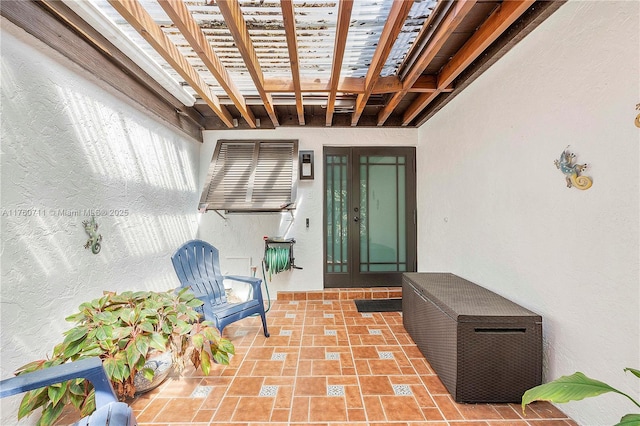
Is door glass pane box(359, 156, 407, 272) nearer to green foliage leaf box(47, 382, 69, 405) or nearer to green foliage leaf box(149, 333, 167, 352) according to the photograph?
green foliage leaf box(149, 333, 167, 352)

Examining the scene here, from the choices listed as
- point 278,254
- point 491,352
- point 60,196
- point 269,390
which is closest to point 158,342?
point 269,390

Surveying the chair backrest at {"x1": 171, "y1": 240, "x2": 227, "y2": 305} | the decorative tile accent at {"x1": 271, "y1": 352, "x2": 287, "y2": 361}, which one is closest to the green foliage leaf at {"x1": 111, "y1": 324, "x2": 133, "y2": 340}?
the chair backrest at {"x1": 171, "y1": 240, "x2": 227, "y2": 305}

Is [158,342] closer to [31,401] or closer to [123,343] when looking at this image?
[123,343]

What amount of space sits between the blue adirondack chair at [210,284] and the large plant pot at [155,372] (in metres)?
0.48

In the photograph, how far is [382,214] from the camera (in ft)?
13.7

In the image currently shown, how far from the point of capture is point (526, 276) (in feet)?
6.47

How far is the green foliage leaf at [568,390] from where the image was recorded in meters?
0.95

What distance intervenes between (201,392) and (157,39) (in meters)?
2.59

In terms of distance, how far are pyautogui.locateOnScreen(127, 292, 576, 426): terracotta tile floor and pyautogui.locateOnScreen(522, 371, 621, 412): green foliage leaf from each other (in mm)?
933

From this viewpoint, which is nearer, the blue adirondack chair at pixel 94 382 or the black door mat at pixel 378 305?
the blue adirondack chair at pixel 94 382

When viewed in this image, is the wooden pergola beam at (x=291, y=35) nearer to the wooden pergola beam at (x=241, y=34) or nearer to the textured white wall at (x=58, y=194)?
the wooden pergola beam at (x=241, y=34)

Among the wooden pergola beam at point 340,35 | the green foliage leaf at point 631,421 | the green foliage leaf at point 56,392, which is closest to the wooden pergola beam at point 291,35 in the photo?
the wooden pergola beam at point 340,35

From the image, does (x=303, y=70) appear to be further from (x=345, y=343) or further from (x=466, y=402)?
(x=466, y=402)

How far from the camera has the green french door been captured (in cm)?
415
